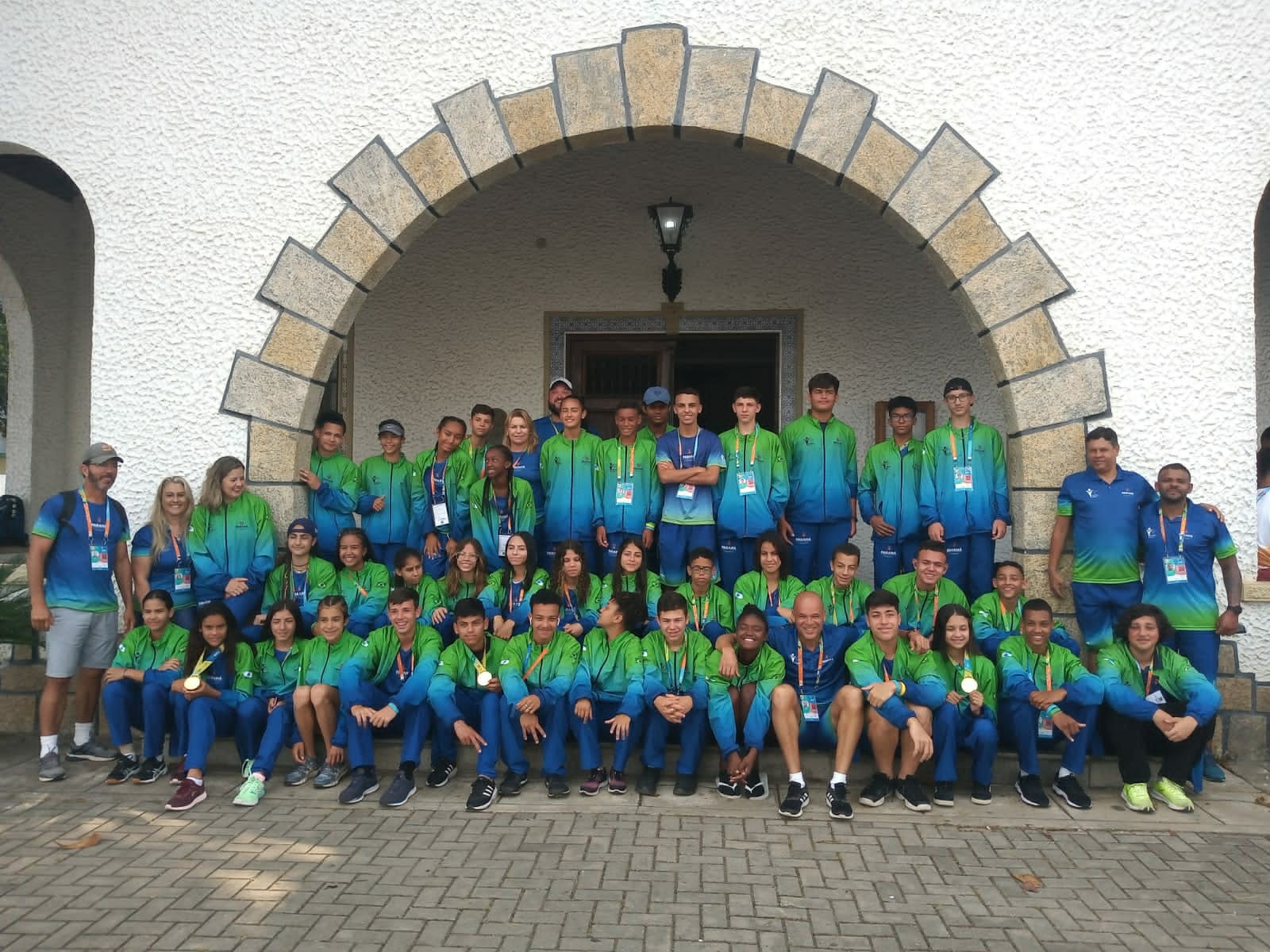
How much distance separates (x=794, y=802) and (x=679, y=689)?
74cm

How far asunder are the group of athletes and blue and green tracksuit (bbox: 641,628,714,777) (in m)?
0.01

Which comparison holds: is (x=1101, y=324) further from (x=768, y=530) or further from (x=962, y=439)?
(x=768, y=530)

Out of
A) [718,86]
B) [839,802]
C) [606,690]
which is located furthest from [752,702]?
[718,86]

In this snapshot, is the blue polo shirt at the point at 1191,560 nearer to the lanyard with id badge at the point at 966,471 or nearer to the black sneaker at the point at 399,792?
the lanyard with id badge at the point at 966,471

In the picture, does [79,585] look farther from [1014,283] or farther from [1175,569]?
[1175,569]

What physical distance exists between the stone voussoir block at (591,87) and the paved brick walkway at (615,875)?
341 cm

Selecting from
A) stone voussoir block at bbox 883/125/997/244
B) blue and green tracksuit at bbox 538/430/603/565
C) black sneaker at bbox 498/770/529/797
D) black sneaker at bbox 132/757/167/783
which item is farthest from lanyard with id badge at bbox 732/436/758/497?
black sneaker at bbox 132/757/167/783

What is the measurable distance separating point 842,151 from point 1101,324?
158 centimetres

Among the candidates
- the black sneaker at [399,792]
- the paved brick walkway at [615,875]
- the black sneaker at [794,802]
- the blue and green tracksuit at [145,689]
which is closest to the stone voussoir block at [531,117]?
the blue and green tracksuit at [145,689]

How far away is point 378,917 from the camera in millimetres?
3141

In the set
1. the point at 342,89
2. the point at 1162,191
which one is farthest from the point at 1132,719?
the point at 342,89

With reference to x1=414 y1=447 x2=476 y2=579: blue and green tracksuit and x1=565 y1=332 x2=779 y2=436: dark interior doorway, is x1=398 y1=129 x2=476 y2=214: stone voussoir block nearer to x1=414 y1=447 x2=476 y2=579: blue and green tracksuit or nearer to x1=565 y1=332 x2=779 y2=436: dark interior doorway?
x1=414 y1=447 x2=476 y2=579: blue and green tracksuit

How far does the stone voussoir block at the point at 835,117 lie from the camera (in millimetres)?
4859

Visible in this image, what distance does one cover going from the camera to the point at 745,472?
5273 millimetres
